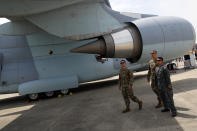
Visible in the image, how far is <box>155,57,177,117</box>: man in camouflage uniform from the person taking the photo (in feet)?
15.4

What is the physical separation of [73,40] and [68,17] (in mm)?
2573

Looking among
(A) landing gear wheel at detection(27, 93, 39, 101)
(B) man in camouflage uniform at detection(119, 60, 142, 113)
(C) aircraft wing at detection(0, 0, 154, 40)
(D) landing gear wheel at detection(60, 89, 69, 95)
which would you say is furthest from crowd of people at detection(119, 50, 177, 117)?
(A) landing gear wheel at detection(27, 93, 39, 101)

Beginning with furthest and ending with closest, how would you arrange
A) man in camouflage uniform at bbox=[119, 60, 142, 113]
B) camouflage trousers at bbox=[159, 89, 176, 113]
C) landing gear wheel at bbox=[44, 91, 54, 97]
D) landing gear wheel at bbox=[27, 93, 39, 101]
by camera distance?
landing gear wheel at bbox=[44, 91, 54, 97] < landing gear wheel at bbox=[27, 93, 39, 101] < man in camouflage uniform at bbox=[119, 60, 142, 113] < camouflage trousers at bbox=[159, 89, 176, 113]

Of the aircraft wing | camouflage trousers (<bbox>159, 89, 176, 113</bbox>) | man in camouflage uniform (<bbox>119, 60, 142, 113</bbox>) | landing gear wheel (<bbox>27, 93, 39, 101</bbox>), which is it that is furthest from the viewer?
landing gear wheel (<bbox>27, 93, 39, 101</bbox>)

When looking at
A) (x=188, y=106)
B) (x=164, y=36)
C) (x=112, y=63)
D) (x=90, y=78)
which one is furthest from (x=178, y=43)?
Answer: (x=90, y=78)

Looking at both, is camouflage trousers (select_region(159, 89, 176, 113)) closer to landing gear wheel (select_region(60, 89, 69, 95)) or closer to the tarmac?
the tarmac

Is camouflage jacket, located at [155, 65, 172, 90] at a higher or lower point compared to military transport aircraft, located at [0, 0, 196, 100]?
lower

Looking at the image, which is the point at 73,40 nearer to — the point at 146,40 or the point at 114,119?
the point at 146,40

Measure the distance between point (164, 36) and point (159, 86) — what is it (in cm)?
308

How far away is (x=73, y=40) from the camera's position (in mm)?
8656

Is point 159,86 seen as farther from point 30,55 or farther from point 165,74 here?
point 30,55

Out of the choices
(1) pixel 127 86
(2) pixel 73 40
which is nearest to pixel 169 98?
(1) pixel 127 86

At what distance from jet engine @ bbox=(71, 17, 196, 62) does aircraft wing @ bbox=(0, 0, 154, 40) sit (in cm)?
43

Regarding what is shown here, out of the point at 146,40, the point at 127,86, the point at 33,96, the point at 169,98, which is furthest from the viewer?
the point at 33,96
